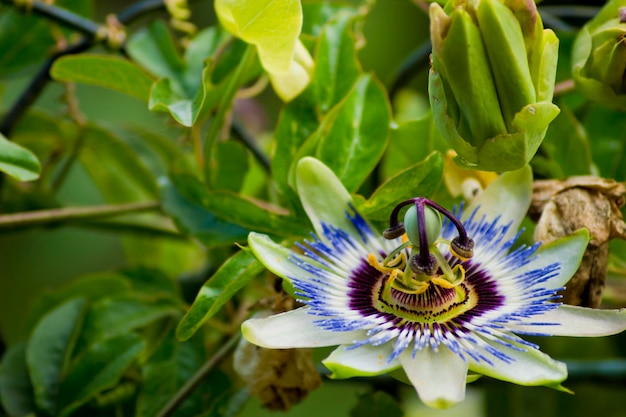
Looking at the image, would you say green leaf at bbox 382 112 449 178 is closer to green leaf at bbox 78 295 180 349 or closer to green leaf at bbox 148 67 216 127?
green leaf at bbox 148 67 216 127

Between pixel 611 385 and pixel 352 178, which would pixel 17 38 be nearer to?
pixel 352 178

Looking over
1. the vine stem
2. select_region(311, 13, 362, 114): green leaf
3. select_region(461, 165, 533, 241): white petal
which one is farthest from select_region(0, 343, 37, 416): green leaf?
the vine stem

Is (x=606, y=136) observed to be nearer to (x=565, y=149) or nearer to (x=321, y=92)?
(x=565, y=149)

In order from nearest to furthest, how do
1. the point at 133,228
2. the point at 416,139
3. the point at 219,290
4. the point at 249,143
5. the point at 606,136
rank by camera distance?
1. the point at 219,290
2. the point at 416,139
3. the point at 606,136
4. the point at 249,143
5. the point at 133,228

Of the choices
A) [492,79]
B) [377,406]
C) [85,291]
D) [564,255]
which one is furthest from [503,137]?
[85,291]

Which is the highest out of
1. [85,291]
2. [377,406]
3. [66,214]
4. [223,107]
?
[223,107]

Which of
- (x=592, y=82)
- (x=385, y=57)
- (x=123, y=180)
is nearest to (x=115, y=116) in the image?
(x=385, y=57)

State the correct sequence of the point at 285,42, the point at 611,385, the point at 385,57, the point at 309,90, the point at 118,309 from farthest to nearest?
the point at 385,57
the point at 611,385
the point at 118,309
the point at 309,90
the point at 285,42
